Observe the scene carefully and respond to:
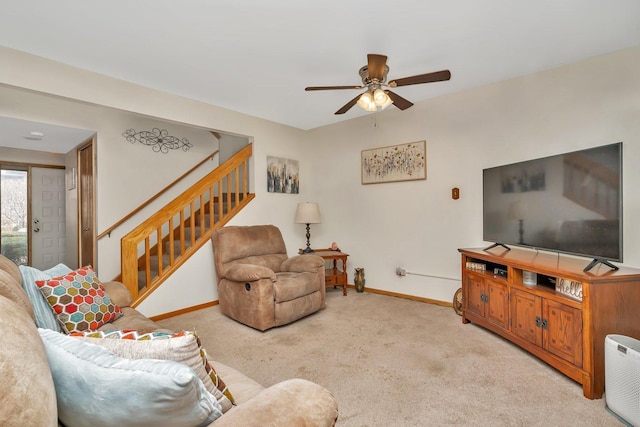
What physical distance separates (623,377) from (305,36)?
2.86 metres

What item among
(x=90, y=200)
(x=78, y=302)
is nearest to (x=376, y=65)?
(x=78, y=302)

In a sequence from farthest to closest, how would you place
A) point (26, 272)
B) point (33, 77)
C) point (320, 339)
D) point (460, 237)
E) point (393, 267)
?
point (393, 267)
point (460, 237)
point (320, 339)
point (33, 77)
point (26, 272)

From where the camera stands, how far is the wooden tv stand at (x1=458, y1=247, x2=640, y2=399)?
182 cm

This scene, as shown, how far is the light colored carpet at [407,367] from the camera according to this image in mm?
1690

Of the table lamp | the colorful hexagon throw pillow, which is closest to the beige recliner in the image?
the table lamp

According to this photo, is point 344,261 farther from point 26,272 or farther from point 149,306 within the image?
point 26,272

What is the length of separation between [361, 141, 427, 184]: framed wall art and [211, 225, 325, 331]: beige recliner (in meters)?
1.53

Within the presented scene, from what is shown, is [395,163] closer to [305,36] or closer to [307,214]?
[307,214]

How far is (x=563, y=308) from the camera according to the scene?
6.57 ft

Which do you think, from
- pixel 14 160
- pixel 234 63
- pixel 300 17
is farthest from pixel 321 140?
pixel 14 160

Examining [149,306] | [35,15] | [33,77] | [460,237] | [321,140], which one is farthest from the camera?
[321,140]

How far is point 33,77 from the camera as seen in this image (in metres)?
2.51

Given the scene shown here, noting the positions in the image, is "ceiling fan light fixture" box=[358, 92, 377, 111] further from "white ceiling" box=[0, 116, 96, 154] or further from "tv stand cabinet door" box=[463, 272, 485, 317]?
"white ceiling" box=[0, 116, 96, 154]

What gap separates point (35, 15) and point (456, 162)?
3.86m
